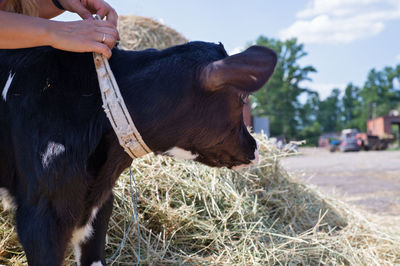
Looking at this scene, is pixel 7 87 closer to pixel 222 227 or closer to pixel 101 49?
pixel 101 49

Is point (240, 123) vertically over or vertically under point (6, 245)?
over

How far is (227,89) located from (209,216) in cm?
174

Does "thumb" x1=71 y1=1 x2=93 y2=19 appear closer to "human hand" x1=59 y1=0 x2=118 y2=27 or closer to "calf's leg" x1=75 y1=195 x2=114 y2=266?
"human hand" x1=59 y1=0 x2=118 y2=27

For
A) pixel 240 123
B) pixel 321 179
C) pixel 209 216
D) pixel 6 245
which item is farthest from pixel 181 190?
pixel 321 179

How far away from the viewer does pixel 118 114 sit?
1.48 meters

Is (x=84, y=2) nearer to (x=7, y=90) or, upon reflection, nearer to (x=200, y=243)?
(x=7, y=90)

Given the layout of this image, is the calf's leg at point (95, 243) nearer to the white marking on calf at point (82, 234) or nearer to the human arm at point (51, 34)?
the white marking on calf at point (82, 234)

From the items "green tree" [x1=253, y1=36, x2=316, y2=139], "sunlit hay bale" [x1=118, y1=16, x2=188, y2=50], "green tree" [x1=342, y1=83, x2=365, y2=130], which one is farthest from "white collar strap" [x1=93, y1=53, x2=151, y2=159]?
"green tree" [x1=342, y1=83, x2=365, y2=130]

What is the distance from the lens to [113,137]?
156 cm

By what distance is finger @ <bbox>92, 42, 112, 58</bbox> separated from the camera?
1513 millimetres

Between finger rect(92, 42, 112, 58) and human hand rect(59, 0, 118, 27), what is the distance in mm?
409

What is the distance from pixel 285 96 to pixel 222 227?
166 ft

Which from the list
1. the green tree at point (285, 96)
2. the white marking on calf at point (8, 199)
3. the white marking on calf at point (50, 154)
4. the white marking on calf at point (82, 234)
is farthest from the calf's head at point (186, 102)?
the green tree at point (285, 96)

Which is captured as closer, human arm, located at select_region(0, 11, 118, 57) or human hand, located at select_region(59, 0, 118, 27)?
human arm, located at select_region(0, 11, 118, 57)
